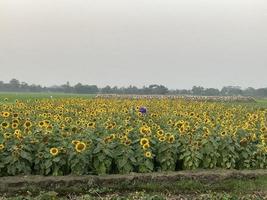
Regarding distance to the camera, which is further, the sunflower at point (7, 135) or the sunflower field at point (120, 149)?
the sunflower at point (7, 135)

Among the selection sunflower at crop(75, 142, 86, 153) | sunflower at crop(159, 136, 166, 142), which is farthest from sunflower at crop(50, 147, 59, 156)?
sunflower at crop(159, 136, 166, 142)

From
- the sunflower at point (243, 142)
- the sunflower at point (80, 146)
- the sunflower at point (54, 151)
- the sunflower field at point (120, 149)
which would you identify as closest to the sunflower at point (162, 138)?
the sunflower field at point (120, 149)

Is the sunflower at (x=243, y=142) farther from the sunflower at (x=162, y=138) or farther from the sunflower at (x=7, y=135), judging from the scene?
the sunflower at (x=7, y=135)

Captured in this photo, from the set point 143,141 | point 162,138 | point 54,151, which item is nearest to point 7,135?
point 54,151

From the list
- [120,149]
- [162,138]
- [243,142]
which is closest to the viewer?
[120,149]

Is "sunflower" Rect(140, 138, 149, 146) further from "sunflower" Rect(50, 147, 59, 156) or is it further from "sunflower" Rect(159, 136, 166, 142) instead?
"sunflower" Rect(50, 147, 59, 156)

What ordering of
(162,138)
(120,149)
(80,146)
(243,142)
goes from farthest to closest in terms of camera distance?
(243,142) < (162,138) < (120,149) < (80,146)

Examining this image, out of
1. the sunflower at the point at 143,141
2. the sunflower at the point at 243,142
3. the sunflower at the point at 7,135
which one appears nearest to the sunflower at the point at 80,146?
the sunflower at the point at 143,141

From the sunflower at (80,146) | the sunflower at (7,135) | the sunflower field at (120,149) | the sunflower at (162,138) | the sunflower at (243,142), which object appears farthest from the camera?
the sunflower at (243,142)

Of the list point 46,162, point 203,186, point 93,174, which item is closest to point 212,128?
point 203,186

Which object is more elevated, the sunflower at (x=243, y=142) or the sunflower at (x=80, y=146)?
the sunflower at (x=80, y=146)

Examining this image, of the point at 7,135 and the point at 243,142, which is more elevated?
the point at 7,135

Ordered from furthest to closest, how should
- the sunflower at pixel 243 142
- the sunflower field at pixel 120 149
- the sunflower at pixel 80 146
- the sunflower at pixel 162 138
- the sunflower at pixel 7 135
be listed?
1. the sunflower at pixel 243 142
2. the sunflower at pixel 162 138
3. the sunflower at pixel 7 135
4. the sunflower field at pixel 120 149
5. the sunflower at pixel 80 146

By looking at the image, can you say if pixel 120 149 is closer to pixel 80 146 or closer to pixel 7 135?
pixel 80 146
